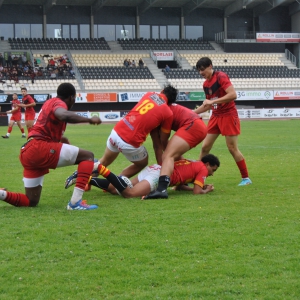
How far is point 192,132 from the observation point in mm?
8055

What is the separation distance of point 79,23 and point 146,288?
172ft

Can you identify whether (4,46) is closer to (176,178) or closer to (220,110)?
(220,110)

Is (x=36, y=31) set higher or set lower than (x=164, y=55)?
higher

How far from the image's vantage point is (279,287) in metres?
3.79

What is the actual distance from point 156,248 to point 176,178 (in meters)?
3.36

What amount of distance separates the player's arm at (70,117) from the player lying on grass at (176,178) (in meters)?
1.77

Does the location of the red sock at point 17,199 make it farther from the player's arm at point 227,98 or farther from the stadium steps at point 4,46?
the stadium steps at point 4,46

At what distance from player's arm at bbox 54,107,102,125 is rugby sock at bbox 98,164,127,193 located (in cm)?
119

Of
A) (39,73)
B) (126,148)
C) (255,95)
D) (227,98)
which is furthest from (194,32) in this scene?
(126,148)

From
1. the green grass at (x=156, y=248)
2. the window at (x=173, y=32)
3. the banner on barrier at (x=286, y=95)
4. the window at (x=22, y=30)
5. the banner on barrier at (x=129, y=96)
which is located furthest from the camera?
the window at (x=173, y=32)

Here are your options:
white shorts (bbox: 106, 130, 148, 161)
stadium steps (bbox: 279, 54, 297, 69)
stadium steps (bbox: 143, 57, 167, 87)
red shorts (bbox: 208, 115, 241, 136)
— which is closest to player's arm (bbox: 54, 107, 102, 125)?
white shorts (bbox: 106, 130, 148, 161)

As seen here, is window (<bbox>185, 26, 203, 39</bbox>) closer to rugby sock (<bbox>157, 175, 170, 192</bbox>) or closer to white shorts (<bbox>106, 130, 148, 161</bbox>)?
white shorts (<bbox>106, 130, 148, 161</bbox>)

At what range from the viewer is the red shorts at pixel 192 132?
8.01 metres

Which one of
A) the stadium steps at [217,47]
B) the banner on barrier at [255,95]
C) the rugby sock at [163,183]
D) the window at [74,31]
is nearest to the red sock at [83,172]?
the rugby sock at [163,183]
